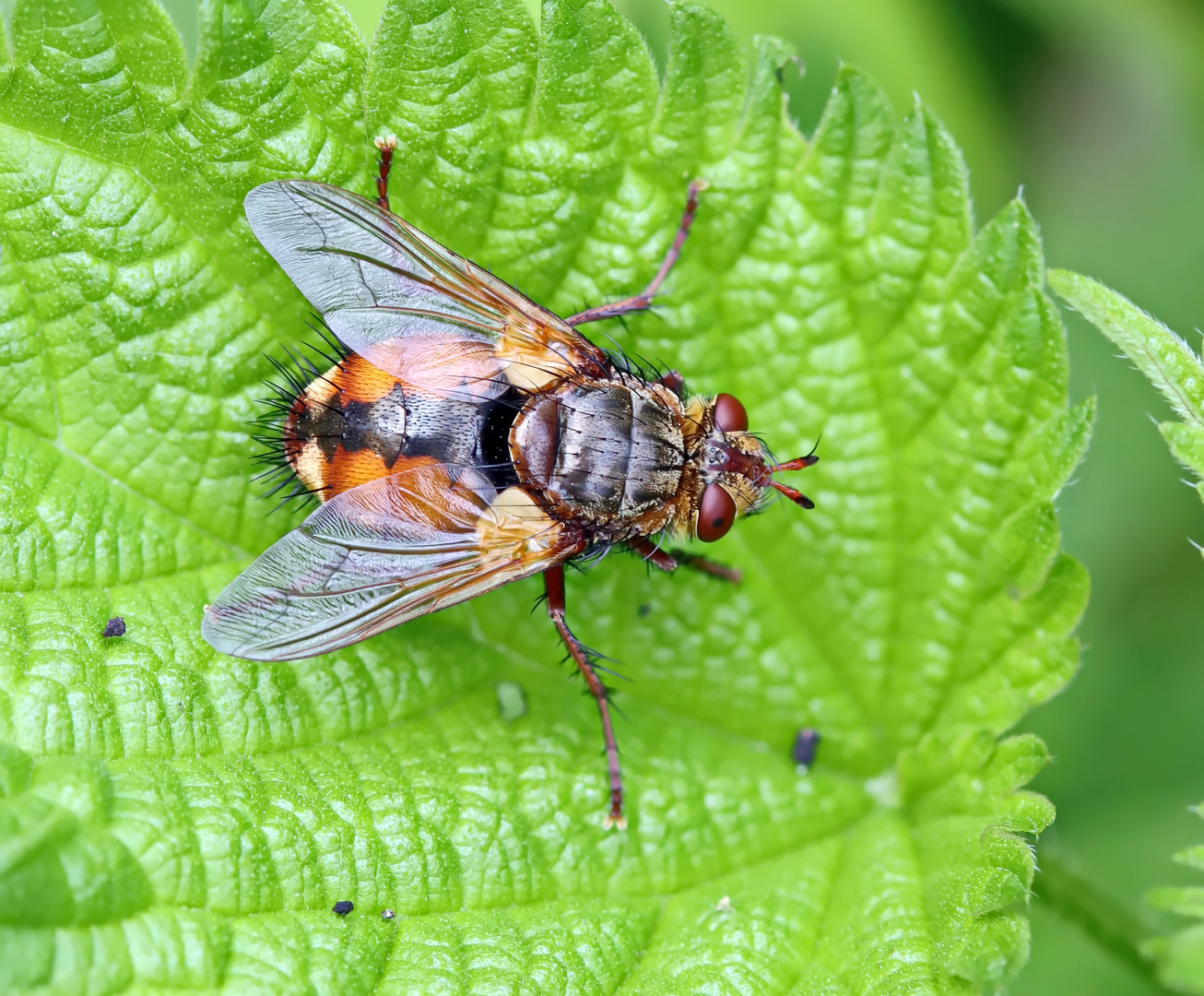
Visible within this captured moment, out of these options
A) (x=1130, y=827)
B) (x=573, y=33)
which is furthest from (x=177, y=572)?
(x=1130, y=827)

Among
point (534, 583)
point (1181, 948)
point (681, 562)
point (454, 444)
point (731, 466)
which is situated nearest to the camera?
point (1181, 948)

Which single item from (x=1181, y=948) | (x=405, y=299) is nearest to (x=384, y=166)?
(x=405, y=299)

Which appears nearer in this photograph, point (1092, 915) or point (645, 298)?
point (645, 298)

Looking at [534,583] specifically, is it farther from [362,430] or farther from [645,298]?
[645,298]

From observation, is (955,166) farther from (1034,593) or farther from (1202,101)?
(1202,101)

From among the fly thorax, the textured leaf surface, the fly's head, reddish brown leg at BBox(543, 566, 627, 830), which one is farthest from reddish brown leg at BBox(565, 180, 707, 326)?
the textured leaf surface

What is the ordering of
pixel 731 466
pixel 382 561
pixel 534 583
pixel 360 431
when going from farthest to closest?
pixel 534 583, pixel 731 466, pixel 360 431, pixel 382 561
